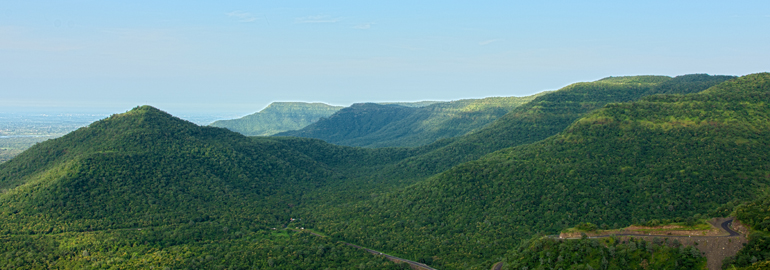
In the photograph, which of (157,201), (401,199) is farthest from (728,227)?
(157,201)

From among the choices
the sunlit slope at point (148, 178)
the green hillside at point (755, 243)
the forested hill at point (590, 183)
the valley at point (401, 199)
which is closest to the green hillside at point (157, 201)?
the sunlit slope at point (148, 178)

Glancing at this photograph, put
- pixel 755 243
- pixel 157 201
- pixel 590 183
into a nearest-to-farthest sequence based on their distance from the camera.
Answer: pixel 755 243 < pixel 590 183 < pixel 157 201

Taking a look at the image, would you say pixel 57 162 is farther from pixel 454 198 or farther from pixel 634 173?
pixel 634 173

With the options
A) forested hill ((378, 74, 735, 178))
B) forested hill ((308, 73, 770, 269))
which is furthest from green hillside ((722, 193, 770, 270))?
forested hill ((378, 74, 735, 178))

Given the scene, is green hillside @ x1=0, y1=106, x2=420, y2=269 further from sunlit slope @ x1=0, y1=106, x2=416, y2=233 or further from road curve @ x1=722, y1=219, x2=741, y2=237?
road curve @ x1=722, y1=219, x2=741, y2=237

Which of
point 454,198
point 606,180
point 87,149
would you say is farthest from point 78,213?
point 606,180

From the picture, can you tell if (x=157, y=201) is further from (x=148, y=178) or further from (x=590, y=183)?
(x=590, y=183)

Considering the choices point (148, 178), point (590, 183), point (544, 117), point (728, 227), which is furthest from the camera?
point (544, 117)
